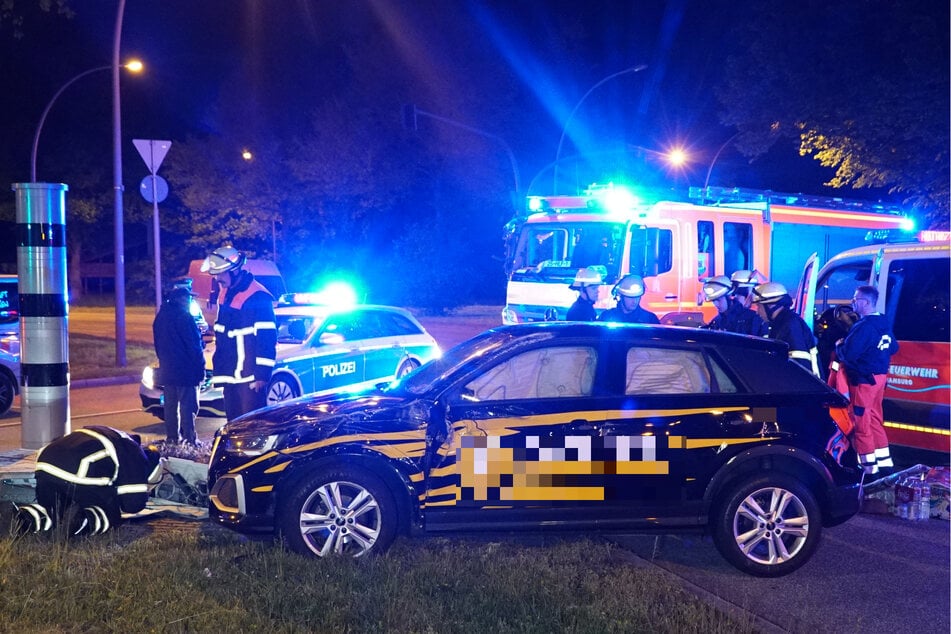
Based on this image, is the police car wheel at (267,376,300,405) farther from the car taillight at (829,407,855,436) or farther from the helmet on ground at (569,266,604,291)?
the car taillight at (829,407,855,436)

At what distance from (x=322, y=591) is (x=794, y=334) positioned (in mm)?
4880

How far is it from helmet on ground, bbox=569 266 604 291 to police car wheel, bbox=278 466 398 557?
557 cm

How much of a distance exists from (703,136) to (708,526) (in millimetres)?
33715

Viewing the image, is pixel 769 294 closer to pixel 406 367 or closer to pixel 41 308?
pixel 406 367

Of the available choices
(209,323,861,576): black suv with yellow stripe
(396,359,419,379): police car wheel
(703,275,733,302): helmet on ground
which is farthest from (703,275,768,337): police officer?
(396,359,419,379): police car wheel

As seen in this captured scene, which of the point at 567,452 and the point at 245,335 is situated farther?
the point at 245,335

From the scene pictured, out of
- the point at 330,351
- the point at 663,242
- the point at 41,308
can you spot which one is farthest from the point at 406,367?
the point at 41,308

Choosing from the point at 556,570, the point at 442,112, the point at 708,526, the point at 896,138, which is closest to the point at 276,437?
the point at 556,570

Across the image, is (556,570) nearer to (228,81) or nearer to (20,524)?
(20,524)

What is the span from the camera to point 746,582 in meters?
5.61

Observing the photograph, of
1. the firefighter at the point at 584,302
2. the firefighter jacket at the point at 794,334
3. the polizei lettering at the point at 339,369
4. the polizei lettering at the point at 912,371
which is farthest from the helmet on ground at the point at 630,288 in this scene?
the polizei lettering at the point at 339,369

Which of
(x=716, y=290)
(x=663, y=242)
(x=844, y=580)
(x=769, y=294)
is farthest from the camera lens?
(x=663, y=242)

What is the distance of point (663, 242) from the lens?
12.9 metres

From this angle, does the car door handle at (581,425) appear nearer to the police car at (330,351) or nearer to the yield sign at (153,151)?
the police car at (330,351)
